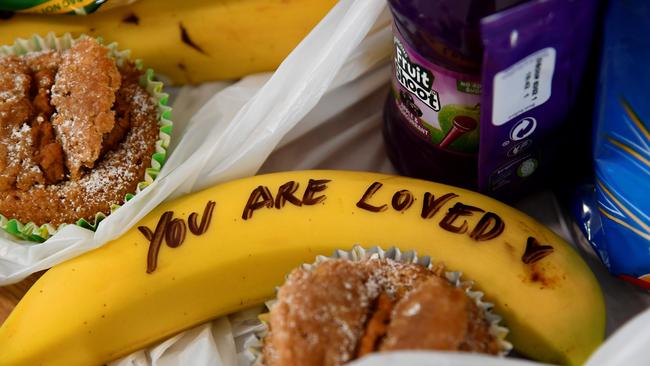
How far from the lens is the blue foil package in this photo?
2.60ft

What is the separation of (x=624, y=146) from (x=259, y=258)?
45cm

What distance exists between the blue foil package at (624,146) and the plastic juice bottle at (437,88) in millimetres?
147

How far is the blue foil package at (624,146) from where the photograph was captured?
2.60 feet

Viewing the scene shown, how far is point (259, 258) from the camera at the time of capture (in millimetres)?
873

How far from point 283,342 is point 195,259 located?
0.72 feet

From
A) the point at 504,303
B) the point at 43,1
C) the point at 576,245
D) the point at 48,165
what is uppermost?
the point at 43,1

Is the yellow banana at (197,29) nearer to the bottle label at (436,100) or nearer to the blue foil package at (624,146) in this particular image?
the bottle label at (436,100)

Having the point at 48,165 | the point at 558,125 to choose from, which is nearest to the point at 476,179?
the point at 558,125

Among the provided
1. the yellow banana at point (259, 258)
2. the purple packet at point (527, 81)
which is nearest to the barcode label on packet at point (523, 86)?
the purple packet at point (527, 81)

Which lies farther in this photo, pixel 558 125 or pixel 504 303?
pixel 558 125

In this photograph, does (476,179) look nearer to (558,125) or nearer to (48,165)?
(558,125)

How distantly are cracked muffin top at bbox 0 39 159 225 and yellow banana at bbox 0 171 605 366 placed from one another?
9cm

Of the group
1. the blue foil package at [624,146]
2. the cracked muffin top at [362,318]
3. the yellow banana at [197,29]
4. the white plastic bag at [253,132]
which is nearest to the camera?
the cracked muffin top at [362,318]

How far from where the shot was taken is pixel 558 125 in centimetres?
91
